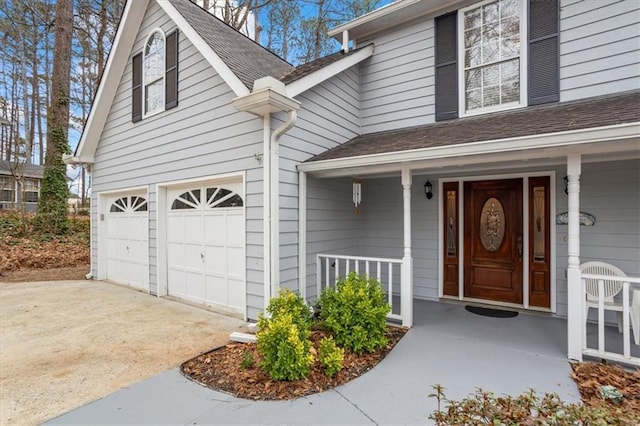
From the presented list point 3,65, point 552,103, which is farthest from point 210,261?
point 3,65

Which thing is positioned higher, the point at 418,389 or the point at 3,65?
the point at 3,65

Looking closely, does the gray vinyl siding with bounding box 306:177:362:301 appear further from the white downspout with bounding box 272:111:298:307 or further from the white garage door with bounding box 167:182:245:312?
the white garage door with bounding box 167:182:245:312

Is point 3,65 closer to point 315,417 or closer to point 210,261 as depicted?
point 210,261

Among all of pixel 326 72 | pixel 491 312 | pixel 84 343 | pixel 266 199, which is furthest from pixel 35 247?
pixel 491 312

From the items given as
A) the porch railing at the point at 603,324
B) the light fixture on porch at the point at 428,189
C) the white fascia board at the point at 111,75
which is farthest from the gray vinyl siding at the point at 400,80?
the white fascia board at the point at 111,75

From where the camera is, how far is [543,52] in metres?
4.98

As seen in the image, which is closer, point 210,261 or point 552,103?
point 552,103

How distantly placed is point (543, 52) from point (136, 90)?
7.79 metres

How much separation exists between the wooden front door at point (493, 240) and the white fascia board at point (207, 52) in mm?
4171

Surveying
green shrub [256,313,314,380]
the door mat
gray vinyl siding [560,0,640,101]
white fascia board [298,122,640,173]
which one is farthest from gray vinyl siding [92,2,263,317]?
gray vinyl siding [560,0,640,101]

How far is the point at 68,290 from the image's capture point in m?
7.21

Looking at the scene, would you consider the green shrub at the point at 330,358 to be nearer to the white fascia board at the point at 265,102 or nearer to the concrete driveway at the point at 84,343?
the concrete driveway at the point at 84,343

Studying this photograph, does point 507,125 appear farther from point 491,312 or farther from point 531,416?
point 531,416

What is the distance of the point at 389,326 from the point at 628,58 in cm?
495
